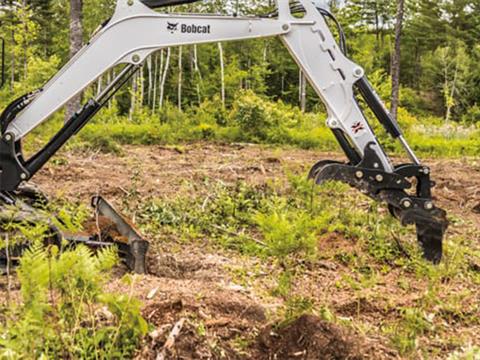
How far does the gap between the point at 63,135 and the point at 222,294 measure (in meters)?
2.00

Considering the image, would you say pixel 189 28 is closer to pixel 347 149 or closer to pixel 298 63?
pixel 298 63

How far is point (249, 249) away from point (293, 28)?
6.53 feet

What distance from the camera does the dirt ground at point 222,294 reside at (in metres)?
2.86

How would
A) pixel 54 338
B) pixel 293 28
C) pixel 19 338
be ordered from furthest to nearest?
pixel 293 28 < pixel 54 338 < pixel 19 338

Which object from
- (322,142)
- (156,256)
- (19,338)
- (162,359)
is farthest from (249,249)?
(322,142)

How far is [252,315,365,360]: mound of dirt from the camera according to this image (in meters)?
2.83

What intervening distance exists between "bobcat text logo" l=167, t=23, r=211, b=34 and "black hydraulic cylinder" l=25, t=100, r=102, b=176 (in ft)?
2.93

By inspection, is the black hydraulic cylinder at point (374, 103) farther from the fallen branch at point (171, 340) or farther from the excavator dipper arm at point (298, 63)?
the fallen branch at point (171, 340)

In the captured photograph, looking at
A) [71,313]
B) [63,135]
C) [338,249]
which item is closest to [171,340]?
[71,313]

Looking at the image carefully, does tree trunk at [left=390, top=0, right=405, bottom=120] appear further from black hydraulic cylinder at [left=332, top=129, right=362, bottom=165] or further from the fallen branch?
the fallen branch

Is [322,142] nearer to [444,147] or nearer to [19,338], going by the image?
[444,147]

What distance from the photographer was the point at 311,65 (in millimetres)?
4871

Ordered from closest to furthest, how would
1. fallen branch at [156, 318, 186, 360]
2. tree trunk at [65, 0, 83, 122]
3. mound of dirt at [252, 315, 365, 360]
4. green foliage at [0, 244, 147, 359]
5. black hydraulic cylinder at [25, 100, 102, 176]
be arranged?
1. green foliage at [0, 244, 147, 359]
2. fallen branch at [156, 318, 186, 360]
3. mound of dirt at [252, 315, 365, 360]
4. black hydraulic cylinder at [25, 100, 102, 176]
5. tree trunk at [65, 0, 83, 122]

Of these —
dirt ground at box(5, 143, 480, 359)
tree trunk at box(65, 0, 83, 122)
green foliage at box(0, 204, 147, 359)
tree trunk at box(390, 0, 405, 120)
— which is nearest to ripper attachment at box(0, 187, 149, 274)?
dirt ground at box(5, 143, 480, 359)
